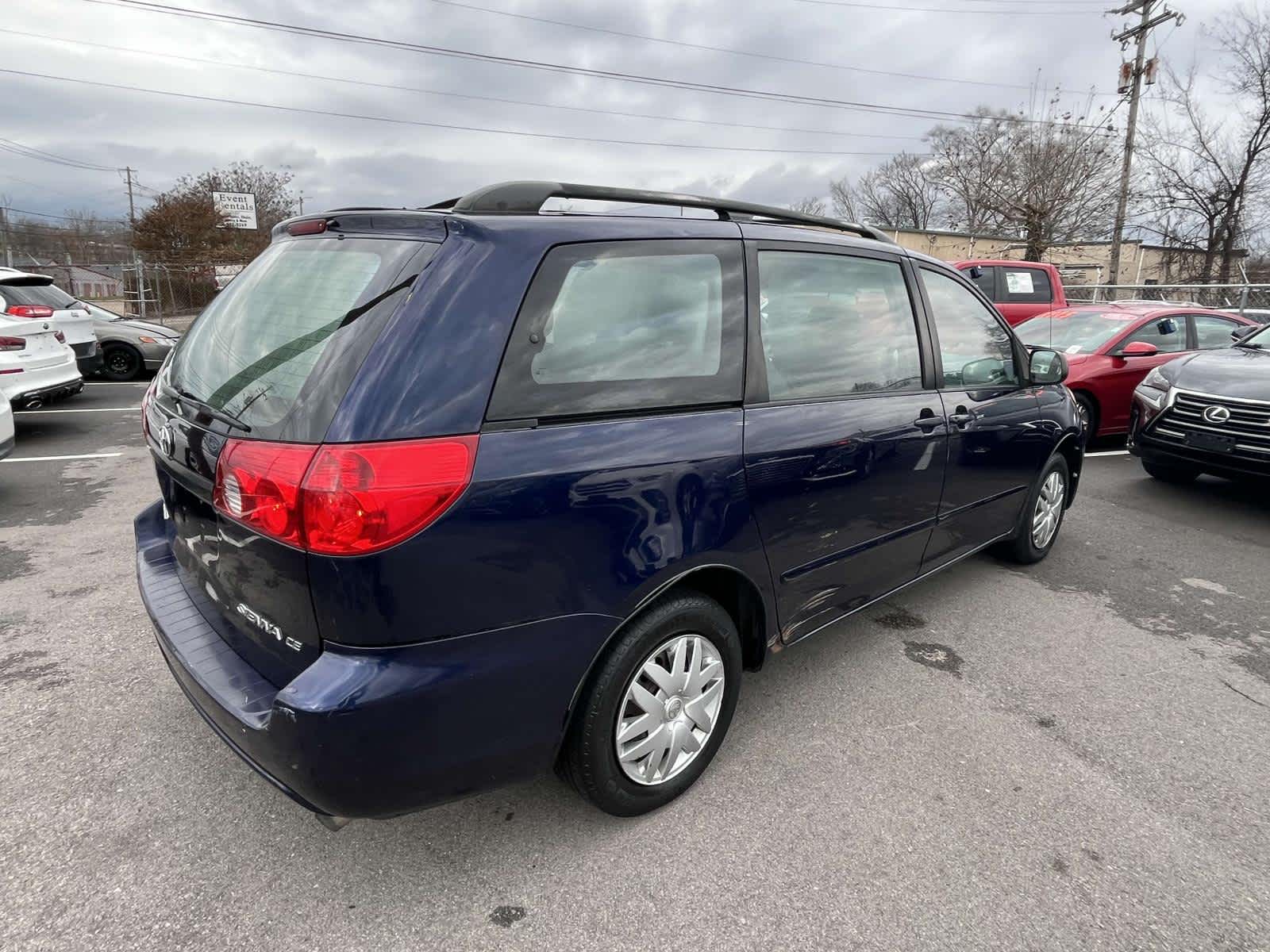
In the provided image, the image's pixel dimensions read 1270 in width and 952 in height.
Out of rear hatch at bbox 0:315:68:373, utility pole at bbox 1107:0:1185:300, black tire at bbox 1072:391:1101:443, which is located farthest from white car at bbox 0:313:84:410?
utility pole at bbox 1107:0:1185:300

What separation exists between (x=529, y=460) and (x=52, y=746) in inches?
83.2

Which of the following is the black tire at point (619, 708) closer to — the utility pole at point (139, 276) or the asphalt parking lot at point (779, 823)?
the asphalt parking lot at point (779, 823)

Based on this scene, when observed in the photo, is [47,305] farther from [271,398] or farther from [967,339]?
[967,339]

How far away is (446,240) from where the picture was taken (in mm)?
1834

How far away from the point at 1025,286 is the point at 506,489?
11.9m

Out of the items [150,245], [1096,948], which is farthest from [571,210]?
[150,245]

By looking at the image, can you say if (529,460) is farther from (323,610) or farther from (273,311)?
(273,311)

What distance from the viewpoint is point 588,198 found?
222 centimetres

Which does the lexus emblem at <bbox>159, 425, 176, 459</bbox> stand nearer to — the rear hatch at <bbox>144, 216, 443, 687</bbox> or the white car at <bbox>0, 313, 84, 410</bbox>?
the rear hatch at <bbox>144, 216, 443, 687</bbox>

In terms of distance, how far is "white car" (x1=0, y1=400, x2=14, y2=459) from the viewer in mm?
5309

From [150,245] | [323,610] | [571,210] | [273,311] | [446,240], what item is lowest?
[323,610]

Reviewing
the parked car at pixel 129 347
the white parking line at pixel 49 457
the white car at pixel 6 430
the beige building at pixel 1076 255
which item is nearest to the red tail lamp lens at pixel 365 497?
the white car at pixel 6 430

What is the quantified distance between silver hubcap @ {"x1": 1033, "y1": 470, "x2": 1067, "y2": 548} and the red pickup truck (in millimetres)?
7562

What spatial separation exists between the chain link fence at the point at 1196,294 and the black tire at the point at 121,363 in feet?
59.1
